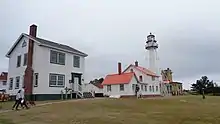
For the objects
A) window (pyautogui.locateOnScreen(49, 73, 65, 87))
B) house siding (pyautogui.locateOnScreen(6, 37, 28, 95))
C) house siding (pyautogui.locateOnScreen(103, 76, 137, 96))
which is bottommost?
house siding (pyautogui.locateOnScreen(103, 76, 137, 96))

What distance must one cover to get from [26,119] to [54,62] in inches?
714

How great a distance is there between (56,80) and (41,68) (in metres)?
2.57

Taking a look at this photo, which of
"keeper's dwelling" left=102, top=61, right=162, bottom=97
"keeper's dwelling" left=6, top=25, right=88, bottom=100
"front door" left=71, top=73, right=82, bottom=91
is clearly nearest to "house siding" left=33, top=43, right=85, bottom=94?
"keeper's dwelling" left=6, top=25, right=88, bottom=100

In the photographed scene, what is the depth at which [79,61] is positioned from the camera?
36.4m

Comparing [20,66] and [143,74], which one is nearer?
[20,66]

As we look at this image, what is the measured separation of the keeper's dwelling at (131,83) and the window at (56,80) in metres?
17.5

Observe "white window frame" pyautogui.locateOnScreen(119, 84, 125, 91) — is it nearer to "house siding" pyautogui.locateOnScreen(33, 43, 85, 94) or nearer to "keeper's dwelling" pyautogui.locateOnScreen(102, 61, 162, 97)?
"keeper's dwelling" pyautogui.locateOnScreen(102, 61, 162, 97)

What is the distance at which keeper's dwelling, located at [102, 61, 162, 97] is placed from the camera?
1923 inches

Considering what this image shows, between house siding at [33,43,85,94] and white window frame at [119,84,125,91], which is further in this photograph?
white window frame at [119,84,125,91]

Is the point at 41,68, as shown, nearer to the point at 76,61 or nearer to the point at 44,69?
the point at 44,69

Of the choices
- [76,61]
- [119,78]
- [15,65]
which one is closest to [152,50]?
[119,78]

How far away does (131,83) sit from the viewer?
49.2 m

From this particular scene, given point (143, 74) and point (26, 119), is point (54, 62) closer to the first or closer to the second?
point (26, 119)

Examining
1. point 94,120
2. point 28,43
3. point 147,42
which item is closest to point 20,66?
point 28,43
